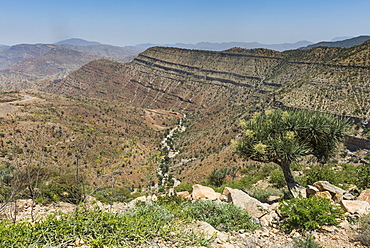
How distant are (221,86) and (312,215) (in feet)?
386

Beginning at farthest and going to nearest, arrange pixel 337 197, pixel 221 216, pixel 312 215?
pixel 337 197 → pixel 221 216 → pixel 312 215

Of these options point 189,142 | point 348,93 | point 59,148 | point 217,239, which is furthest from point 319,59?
point 217,239

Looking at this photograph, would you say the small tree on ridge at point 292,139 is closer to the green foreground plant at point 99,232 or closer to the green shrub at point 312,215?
the green shrub at point 312,215

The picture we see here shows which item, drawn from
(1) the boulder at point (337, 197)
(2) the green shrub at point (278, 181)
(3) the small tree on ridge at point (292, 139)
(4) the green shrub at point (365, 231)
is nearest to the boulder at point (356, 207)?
(1) the boulder at point (337, 197)

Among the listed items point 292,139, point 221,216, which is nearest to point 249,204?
point 221,216

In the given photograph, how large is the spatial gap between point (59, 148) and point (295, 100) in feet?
159

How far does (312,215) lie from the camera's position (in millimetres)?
6152

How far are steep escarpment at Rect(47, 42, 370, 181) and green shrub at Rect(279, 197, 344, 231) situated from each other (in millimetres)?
27232

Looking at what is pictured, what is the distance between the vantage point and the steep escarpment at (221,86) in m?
45.3

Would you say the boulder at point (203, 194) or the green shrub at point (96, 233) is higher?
the green shrub at point (96, 233)

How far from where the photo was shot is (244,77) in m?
116

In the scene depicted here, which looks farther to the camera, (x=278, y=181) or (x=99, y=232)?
(x=278, y=181)

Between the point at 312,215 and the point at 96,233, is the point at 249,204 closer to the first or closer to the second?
the point at 312,215

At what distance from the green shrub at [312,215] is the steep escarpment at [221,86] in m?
27.2
